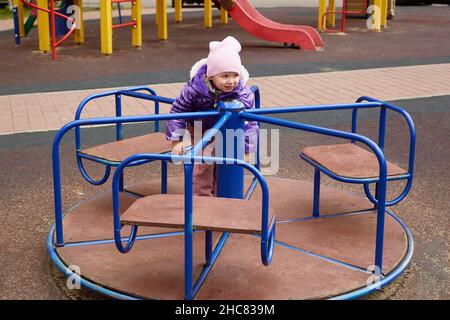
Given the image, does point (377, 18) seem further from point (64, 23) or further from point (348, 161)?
point (348, 161)

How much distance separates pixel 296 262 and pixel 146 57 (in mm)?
7963

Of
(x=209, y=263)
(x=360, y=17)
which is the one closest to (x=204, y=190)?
(x=209, y=263)

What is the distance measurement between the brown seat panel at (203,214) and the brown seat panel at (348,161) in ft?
2.69

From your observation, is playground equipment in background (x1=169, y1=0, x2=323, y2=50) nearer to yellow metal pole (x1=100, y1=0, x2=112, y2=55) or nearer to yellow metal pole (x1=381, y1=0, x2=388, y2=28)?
yellow metal pole (x1=100, y1=0, x2=112, y2=55)

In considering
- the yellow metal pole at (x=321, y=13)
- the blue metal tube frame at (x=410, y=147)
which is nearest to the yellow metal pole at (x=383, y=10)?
the yellow metal pole at (x=321, y=13)

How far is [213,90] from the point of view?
3672 millimetres

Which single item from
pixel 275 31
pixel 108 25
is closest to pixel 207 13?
pixel 275 31

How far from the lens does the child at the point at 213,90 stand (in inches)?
138

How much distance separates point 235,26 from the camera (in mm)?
15891

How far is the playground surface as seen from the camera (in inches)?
138

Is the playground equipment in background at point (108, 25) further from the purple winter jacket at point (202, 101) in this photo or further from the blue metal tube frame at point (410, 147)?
the blue metal tube frame at point (410, 147)

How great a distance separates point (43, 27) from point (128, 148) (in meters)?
7.49

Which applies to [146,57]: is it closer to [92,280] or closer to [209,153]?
[209,153]

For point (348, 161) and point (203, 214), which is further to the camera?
point (348, 161)
